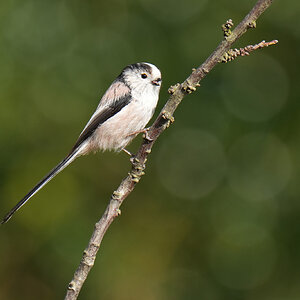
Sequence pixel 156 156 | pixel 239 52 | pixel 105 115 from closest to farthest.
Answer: pixel 239 52 < pixel 105 115 < pixel 156 156

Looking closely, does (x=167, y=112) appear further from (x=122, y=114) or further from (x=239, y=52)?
(x=122, y=114)

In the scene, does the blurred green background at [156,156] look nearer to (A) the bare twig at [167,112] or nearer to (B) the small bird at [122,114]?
(B) the small bird at [122,114]

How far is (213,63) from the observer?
2305 millimetres

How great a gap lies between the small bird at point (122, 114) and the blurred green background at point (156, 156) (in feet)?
5.24

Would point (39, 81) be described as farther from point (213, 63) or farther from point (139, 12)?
point (213, 63)

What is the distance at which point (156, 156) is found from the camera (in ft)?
20.0

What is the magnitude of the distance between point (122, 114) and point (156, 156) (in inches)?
83.5

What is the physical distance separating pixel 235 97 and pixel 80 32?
2012mm

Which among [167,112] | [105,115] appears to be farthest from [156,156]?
[167,112]

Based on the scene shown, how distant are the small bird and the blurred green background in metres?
1.60

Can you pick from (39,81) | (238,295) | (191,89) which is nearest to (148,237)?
(238,295)

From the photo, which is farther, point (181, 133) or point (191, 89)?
point (181, 133)

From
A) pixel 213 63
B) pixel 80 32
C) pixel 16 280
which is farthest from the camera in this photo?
pixel 80 32

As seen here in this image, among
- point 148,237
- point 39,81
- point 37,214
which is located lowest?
point 37,214
